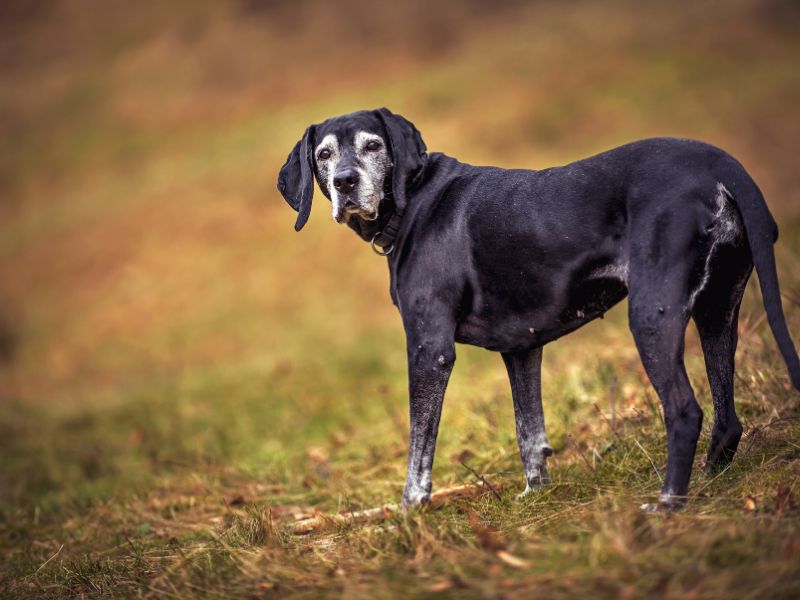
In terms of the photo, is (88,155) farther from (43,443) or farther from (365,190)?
(365,190)

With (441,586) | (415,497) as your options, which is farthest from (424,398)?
(441,586)

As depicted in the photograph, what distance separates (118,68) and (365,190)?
21.8 m

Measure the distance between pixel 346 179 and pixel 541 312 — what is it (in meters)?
1.28

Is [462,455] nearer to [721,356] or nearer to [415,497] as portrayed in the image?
[415,497]

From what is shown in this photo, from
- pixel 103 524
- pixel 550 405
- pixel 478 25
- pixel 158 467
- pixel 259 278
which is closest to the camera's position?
pixel 103 524

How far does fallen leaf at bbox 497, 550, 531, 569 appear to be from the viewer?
10.8 ft

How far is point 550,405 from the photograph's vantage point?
6.66m

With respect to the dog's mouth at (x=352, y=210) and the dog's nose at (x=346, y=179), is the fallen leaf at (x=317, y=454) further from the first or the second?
the dog's nose at (x=346, y=179)

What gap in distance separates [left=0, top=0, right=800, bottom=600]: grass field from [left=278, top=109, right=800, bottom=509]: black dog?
50 centimetres

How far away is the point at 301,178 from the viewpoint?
5.10 metres

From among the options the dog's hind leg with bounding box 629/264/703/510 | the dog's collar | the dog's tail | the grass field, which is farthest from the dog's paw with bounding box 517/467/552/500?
the dog's tail

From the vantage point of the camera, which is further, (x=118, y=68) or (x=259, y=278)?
(x=118, y=68)

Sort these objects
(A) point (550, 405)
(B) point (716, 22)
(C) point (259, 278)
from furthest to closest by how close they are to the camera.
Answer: (B) point (716, 22) < (C) point (259, 278) < (A) point (550, 405)

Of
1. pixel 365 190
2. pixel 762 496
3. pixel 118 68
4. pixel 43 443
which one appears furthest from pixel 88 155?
pixel 762 496
